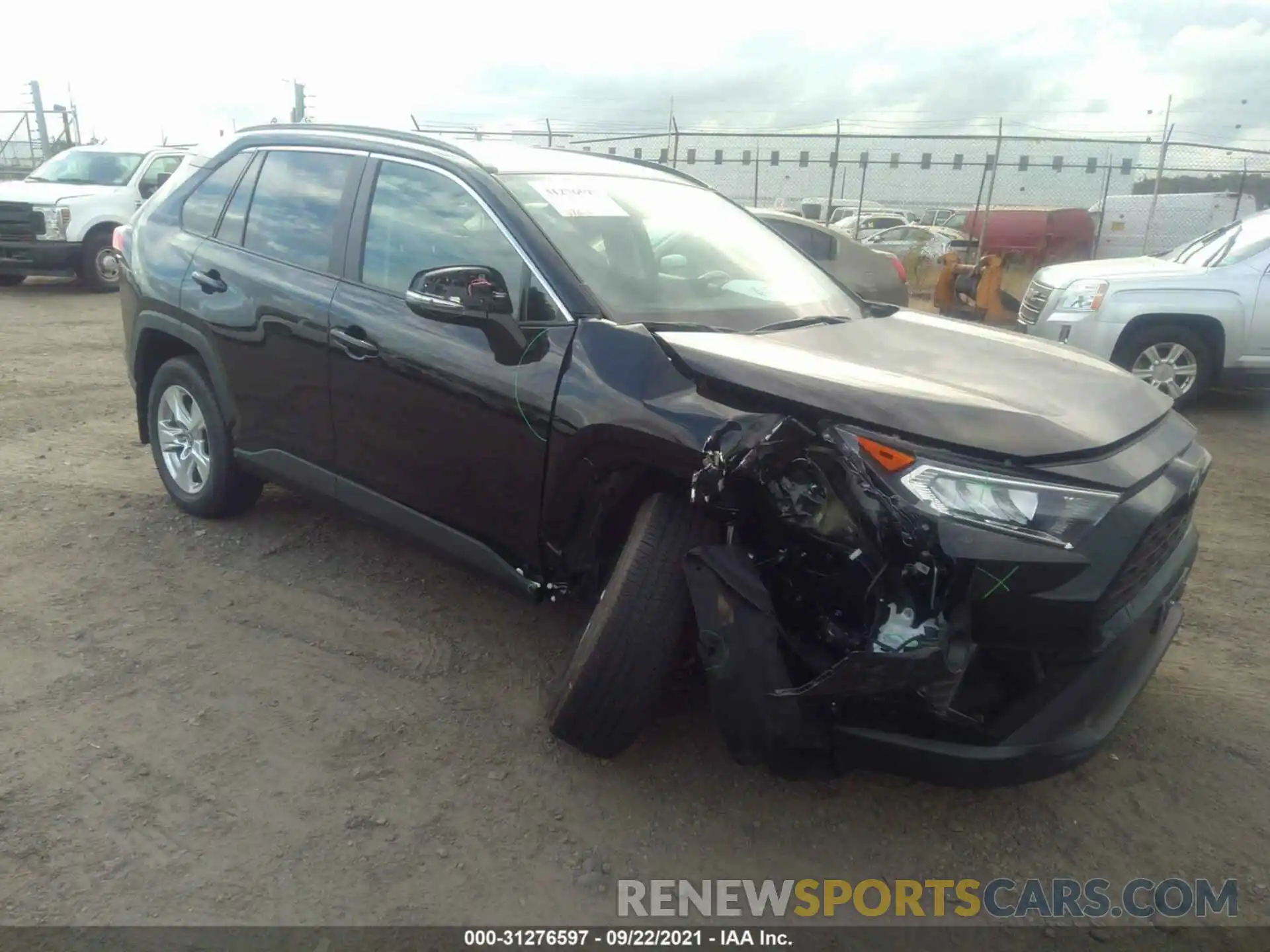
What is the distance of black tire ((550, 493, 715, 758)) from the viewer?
8.46 ft

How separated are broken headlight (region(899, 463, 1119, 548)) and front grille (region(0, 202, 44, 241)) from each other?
45.7 feet

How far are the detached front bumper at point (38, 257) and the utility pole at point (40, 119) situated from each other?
38.6 feet

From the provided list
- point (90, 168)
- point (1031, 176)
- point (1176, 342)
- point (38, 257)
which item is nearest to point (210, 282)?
point (1176, 342)

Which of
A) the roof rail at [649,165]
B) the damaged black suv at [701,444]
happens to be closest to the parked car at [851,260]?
the roof rail at [649,165]

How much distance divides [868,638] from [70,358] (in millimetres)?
8724

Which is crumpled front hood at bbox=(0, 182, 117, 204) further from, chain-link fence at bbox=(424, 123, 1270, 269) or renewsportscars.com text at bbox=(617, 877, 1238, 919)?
renewsportscars.com text at bbox=(617, 877, 1238, 919)

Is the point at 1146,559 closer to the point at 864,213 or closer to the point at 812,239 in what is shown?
the point at 812,239

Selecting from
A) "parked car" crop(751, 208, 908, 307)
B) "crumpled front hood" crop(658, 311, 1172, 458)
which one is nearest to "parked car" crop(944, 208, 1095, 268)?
"parked car" crop(751, 208, 908, 307)

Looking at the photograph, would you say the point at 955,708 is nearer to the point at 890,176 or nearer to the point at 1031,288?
the point at 1031,288

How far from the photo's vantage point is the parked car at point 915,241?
643 inches

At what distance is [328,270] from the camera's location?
3668mm

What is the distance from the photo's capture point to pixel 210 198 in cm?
435

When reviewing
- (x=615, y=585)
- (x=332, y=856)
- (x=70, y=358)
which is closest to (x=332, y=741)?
(x=332, y=856)

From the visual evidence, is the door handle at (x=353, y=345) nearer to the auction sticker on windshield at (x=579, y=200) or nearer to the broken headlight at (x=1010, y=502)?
the auction sticker on windshield at (x=579, y=200)
